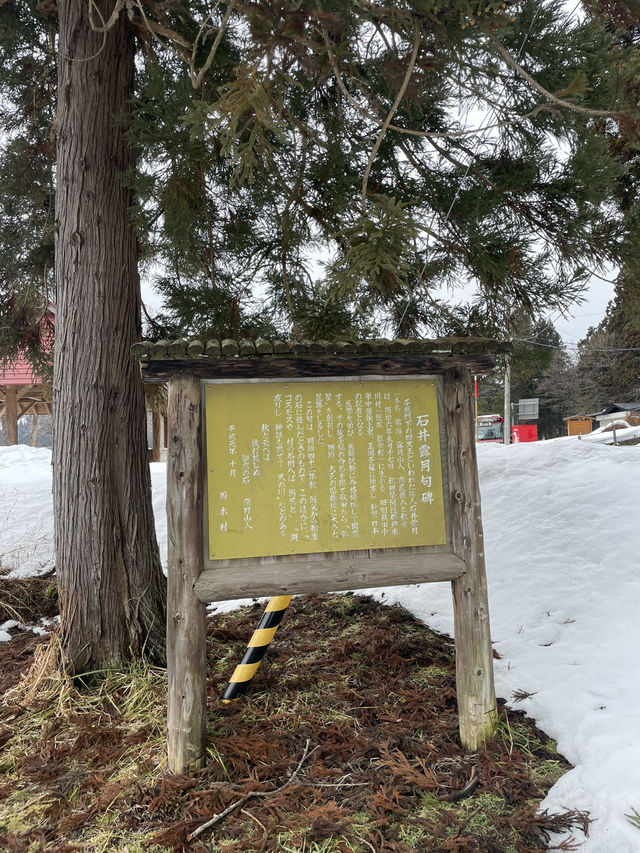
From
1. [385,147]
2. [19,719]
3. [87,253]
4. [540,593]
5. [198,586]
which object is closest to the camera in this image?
[198,586]

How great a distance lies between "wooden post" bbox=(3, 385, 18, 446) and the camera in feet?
40.7

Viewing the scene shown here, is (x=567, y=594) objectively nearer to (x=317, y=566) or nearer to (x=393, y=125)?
(x=317, y=566)

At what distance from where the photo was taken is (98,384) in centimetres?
370

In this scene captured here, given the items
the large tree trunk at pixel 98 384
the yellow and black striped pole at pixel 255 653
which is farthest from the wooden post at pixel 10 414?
the yellow and black striped pole at pixel 255 653

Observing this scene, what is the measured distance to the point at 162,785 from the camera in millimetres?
2508

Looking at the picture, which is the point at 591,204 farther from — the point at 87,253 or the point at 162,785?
the point at 162,785

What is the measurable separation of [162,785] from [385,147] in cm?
423

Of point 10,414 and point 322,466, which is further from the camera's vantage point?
point 10,414

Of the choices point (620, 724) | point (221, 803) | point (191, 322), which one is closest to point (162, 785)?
point (221, 803)

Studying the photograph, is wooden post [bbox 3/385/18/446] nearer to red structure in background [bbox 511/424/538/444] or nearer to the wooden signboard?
the wooden signboard

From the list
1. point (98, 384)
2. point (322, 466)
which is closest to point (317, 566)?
point (322, 466)

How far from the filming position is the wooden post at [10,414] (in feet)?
40.7

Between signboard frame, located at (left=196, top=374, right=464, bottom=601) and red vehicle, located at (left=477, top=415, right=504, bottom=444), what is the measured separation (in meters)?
23.7

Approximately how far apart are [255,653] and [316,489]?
1184 millimetres
